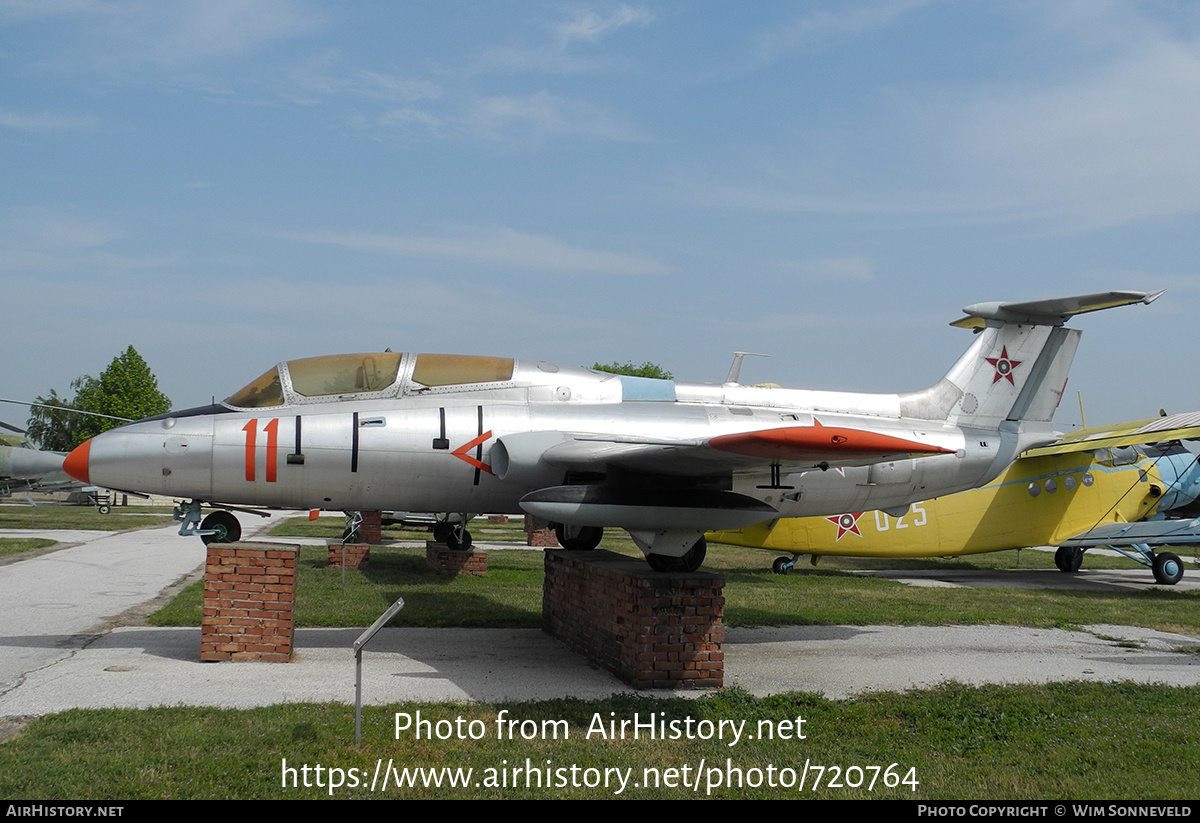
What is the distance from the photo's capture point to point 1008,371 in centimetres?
1134

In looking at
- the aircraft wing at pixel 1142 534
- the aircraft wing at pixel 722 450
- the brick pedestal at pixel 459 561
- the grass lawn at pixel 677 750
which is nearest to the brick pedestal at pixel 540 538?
the brick pedestal at pixel 459 561

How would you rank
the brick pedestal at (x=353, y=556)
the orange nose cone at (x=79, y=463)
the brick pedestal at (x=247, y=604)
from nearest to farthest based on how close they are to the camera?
1. the brick pedestal at (x=247, y=604)
2. the orange nose cone at (x=79, y=463)
3. the brick pedestal at (x=353, y=556)

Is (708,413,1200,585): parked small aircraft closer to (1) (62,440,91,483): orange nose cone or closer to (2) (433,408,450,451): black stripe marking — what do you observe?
(2) (433,408,450,451): black stripe marking

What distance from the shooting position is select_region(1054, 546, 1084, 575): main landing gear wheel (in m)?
20.0

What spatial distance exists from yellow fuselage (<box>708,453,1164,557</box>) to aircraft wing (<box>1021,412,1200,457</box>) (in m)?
0.40

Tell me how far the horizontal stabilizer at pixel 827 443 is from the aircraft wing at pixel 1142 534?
1282 centimetres

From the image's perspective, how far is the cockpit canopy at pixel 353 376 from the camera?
9.20m

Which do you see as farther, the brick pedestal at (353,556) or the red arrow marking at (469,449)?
the brick pedestal at (353,556)

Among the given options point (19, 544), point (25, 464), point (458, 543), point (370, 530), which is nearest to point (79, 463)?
point (458, 543)

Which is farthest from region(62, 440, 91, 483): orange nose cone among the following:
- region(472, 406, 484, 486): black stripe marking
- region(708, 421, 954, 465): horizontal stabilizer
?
region(708, 421, 954, 465): horizontal stabilizer

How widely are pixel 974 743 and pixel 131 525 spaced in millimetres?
32393

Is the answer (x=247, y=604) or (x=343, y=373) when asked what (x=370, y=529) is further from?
(x=247, y=604)

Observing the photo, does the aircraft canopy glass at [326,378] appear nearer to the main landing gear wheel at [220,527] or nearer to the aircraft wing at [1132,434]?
the main landing gear wheel at [220,527]

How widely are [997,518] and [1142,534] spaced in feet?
A: 8.44
